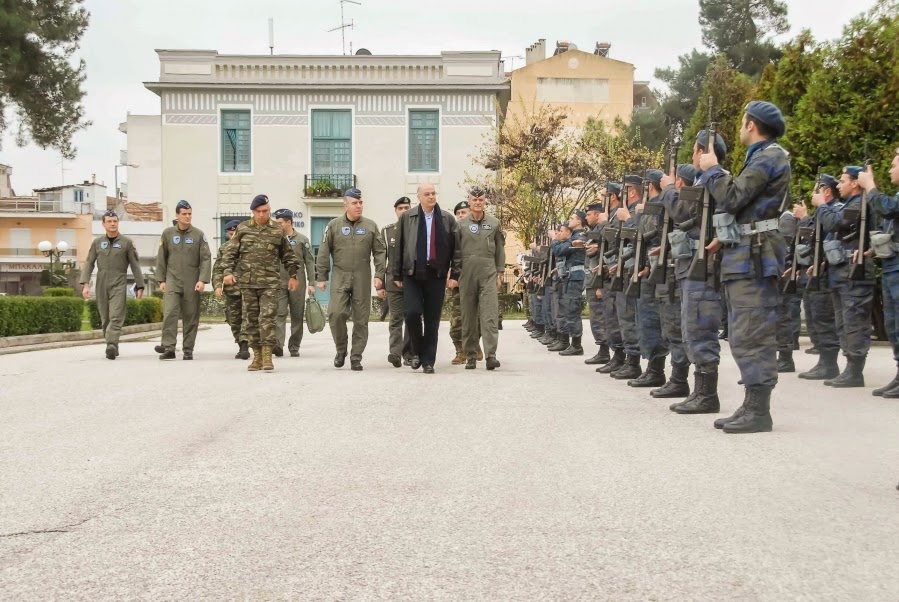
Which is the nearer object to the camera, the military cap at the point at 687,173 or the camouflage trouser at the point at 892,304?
the military cap at the point at 687,173

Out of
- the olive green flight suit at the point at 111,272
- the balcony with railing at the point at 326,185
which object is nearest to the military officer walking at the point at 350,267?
the olive green flight suit at the point at 111,272

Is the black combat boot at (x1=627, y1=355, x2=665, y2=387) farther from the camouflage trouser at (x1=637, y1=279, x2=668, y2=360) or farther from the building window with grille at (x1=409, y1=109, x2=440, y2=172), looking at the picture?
→ the building window with grille at (x1=409, y1=109, x2=440, y2=172)

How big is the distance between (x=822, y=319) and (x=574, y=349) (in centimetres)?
468

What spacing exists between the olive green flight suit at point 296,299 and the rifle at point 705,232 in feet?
29.0

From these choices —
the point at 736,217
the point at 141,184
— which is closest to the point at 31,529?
the point at 736,217

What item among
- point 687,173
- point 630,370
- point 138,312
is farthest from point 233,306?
point 138,312

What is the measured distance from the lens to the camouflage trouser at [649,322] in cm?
1073

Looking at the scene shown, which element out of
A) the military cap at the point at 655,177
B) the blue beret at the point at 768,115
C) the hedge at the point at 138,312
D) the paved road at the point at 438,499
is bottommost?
the paved road at the point at 438,499

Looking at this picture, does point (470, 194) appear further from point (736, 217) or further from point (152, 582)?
point (152, 582)

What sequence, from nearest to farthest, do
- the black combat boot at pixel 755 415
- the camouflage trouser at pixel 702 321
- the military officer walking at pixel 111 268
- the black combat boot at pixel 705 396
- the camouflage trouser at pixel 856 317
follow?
the black combat boot at pixel 755 415, the camouflage trouser at pixel 702 321, the black combat boot at pixel 705 396, the camouflage trouser at pixel 856 317, the military officer walking at pixel 111 268

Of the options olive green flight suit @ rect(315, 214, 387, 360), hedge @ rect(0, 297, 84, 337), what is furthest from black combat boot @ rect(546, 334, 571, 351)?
hedge @ rect(0, 297, 84, 337)

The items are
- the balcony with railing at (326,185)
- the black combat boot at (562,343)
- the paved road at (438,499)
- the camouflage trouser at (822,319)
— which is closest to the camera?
the paved road at (438,499)

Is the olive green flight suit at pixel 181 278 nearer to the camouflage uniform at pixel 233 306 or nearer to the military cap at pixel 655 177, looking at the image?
the camouflage uniform at pixel 233 306

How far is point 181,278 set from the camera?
15.4 metres
